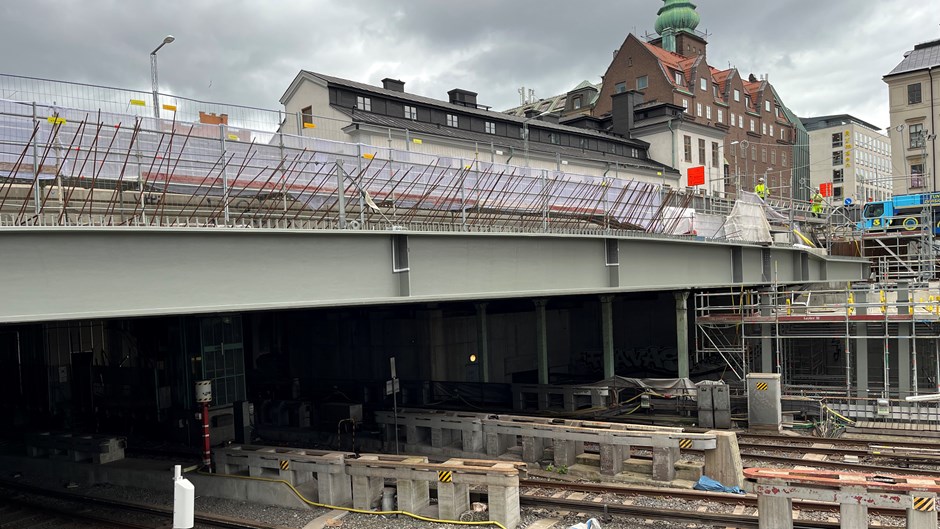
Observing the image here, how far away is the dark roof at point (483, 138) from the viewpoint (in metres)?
37.7

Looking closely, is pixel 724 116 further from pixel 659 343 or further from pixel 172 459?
pixel 172 459

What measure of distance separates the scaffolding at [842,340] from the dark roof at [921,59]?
1596 inches

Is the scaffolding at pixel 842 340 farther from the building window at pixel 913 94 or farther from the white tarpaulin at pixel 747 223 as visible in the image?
the building window at pixel 913 94

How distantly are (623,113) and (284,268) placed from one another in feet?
177

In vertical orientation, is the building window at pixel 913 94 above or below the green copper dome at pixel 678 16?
below

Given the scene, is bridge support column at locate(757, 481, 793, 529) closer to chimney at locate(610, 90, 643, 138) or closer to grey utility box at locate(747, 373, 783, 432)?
grey utility box at locate(747, 373, 783, 432)

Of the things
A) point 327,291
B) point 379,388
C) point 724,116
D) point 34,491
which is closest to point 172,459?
point 34,491

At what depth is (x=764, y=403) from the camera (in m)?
21.0

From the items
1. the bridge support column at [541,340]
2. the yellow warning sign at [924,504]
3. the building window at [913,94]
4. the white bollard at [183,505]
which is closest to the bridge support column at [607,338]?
the bridge support column at [541,340]

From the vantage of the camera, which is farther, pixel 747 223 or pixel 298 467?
pixel 747 223

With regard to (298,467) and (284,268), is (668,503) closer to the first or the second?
(298,467)

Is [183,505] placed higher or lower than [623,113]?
lower

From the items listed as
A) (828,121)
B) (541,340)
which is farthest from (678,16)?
(541,340)

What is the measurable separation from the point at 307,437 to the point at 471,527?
10.6 metres
